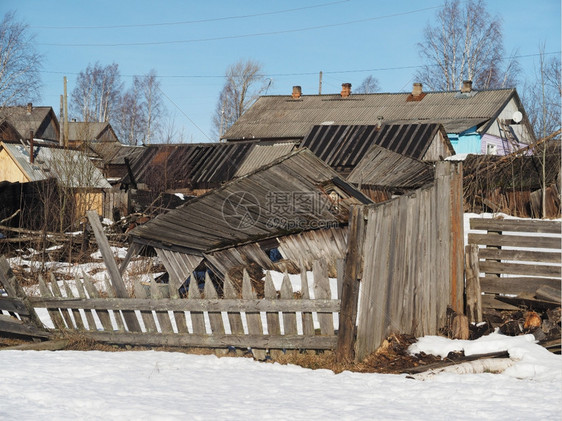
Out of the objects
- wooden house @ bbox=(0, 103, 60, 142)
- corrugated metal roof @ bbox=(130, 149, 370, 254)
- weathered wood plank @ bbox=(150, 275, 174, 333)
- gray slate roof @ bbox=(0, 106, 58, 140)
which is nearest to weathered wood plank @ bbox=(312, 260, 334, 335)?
weathered wood plank @ bbox=(150, 275, 174, 333)

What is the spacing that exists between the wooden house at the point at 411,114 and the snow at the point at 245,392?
101 ft

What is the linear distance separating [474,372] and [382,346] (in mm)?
930

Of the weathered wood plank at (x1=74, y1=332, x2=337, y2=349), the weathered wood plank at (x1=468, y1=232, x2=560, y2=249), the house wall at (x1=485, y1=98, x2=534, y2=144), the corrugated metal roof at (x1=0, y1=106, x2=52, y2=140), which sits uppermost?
the corrugated metal roof at (x1=0, y1=106, x2=52, y2=140)

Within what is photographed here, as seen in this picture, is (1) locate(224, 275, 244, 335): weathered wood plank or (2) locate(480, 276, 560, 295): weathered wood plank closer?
(1) locate(224, 275, 244, 335): weathered wood plank

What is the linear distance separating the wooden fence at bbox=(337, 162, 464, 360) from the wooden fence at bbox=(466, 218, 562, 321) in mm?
173

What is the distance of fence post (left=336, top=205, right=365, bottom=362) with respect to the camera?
228 inches

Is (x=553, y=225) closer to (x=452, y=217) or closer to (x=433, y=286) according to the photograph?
(x=452, y=217)

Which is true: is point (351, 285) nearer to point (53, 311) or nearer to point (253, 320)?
point (253, 320)

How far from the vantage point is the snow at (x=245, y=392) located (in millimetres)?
4516

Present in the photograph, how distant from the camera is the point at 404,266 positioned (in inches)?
257

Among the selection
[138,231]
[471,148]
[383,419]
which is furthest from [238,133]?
[383,419]

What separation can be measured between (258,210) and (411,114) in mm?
30712

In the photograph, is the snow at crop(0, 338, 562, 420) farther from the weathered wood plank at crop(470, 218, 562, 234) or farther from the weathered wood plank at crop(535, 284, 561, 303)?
the weathered wood plank at crop(470, 218, 562, 234)

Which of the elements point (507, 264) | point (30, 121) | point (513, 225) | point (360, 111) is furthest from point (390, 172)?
point (30, 121)
